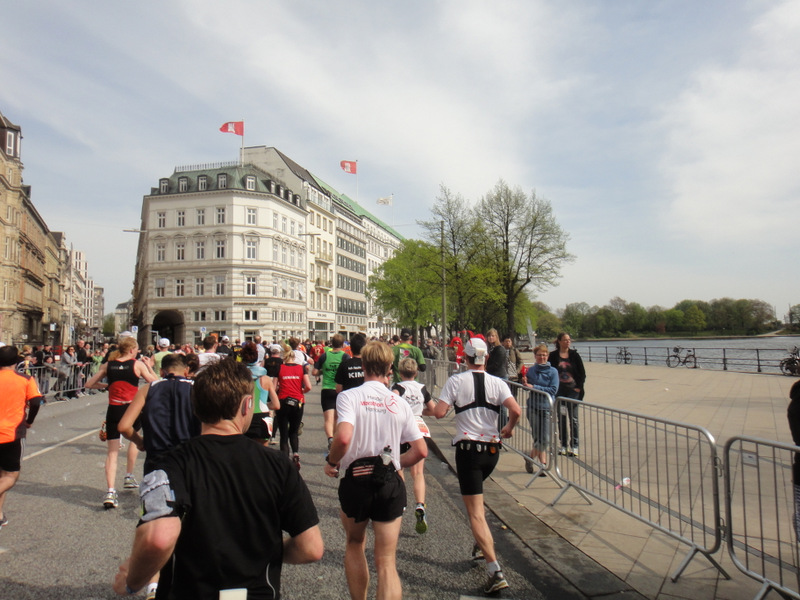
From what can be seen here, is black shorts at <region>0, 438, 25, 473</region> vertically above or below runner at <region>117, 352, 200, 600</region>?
below

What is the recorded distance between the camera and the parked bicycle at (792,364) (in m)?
21.5

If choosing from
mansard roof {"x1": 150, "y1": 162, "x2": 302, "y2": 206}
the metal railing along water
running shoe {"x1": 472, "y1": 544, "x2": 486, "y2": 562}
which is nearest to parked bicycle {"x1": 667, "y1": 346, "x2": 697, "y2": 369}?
the metal railing along water

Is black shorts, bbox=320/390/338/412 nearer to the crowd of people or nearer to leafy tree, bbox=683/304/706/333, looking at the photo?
the crowd of people

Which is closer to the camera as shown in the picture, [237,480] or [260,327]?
[237,480]

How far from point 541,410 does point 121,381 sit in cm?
515

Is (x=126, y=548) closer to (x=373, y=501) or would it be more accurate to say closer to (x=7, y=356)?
(x=7, y=356)

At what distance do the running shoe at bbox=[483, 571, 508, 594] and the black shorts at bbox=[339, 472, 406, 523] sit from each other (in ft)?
3.56

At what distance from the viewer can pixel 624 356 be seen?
123 ft

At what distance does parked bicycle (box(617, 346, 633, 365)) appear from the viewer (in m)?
37.1

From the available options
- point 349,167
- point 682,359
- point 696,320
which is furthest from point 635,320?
point 682,359

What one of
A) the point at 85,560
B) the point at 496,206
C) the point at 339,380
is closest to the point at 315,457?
the point at 339,380

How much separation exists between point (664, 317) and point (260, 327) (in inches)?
3018

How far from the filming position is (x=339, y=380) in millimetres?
7273

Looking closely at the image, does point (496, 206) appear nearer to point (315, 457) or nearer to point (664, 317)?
point (315, 457)
